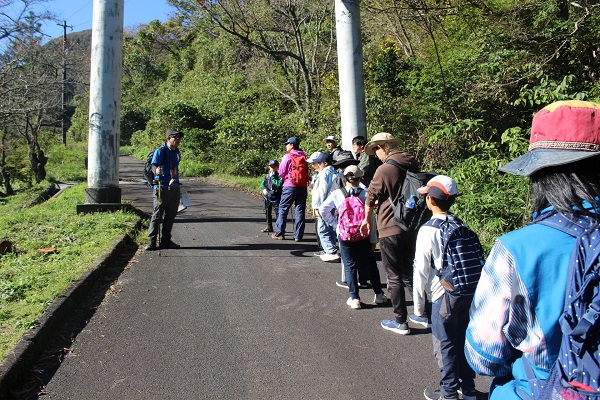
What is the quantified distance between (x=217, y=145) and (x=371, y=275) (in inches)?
822

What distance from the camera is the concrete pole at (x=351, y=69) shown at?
415 inches

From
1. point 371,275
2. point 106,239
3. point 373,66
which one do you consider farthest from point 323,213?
point 373,66

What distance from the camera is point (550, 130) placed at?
195cm

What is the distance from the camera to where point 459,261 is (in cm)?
378

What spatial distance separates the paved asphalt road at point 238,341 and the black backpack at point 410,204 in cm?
110

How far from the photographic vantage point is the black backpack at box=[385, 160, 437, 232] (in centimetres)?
504

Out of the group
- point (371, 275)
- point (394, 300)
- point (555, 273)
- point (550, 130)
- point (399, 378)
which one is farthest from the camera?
point (371, 275)

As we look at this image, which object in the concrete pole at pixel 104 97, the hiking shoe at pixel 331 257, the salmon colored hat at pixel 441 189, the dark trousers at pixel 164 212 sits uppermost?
the concrete pole at pixel 104 97

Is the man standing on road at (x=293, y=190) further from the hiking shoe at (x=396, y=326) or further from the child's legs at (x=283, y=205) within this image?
the hiking shoe at (x=396, y=326)

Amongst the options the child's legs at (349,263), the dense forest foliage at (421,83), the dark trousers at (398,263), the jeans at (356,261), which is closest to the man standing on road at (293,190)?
the dense forest foliage at (421,83)

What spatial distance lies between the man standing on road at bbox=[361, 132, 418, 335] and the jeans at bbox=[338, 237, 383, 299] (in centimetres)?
31

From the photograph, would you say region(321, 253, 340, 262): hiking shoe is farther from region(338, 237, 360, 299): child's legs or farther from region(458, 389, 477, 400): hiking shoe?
region(458, 389, 477, 400): hiking shoe

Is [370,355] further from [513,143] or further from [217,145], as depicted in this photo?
[217,145]

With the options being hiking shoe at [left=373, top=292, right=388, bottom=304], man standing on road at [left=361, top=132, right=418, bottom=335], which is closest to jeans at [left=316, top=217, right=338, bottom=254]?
hiking shoe at [left=373, top=292, right=388, bottom=304]
